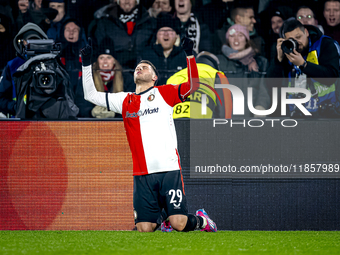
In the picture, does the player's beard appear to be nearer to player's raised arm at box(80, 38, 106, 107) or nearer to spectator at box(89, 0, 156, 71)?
player's raised arm at box(80, 38, 106, 107)

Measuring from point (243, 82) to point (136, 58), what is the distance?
1579 millimetres

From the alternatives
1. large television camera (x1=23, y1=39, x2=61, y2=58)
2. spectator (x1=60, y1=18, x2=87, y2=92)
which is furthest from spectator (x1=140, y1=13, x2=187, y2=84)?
large television camera (x1=23, y1=39, x2=61, y2=58)

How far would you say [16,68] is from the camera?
605cm

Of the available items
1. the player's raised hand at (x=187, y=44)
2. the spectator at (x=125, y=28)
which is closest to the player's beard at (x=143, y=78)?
the player's raised hand at (x=187, y=44)

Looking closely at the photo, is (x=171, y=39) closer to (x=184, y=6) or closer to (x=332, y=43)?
(x=184, y=6)

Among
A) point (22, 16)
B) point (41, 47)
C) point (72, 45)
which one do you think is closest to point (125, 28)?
point (72, 45)

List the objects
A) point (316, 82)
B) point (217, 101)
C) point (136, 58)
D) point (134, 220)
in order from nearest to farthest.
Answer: point (134, 220), point (217, 101), point (316, 82), point (136, 58)

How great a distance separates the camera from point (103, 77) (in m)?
6.10

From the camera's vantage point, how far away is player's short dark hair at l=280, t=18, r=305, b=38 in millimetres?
6258

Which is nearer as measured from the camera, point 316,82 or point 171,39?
point 316,82

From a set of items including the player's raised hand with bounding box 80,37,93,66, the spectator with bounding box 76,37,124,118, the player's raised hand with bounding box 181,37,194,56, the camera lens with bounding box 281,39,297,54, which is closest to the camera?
the player's raised hand with bounding box 181,37,194,56

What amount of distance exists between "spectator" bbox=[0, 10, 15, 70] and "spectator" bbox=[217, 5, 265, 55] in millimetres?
3082

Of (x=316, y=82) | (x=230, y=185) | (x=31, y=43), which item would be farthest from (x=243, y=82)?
(x=31, y=43)

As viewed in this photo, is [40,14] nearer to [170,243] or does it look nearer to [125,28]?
[125,28]
